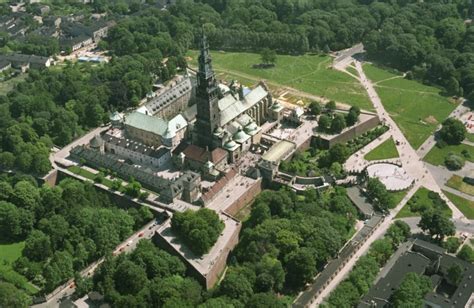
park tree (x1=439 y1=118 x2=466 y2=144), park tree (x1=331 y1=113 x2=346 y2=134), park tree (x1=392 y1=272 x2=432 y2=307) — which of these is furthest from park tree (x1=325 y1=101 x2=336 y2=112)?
park tree (x1=392 y1=272 x2=432 y2=307)

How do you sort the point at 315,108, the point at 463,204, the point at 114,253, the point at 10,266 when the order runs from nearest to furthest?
1. the point at 10,266
2. the point at 114,253
3. the point at 463,204
4. the point at 315,108

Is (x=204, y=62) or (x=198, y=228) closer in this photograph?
(x=198, y=228)

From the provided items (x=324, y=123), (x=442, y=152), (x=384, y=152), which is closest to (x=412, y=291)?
(x=384, y=152)

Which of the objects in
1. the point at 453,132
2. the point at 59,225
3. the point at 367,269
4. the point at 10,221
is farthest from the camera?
the point at 453,132

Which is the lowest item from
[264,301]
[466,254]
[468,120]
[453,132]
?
[468,120]

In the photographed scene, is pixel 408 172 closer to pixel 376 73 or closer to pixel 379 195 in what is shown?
pixel 379 195

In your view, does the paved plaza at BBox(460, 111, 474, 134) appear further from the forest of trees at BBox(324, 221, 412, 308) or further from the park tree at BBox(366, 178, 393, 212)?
the forest of trees at BBox(324, 221, 412, 308)

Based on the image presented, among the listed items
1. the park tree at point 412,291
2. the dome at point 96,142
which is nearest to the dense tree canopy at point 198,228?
the park tree at point 412,291
